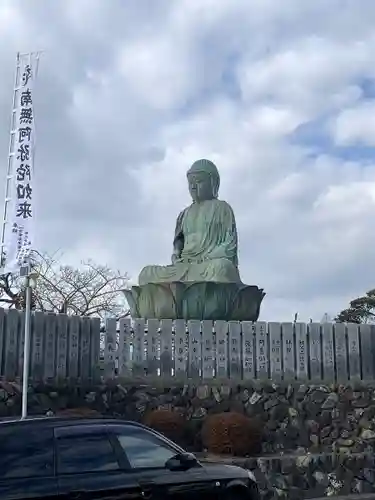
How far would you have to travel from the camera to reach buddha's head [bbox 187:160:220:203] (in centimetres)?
1762

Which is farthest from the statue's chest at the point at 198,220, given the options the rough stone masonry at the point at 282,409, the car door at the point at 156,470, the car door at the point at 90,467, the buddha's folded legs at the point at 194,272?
the car door at the point at 90,467

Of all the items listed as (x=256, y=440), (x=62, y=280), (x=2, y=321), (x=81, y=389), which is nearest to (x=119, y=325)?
(x=81, y=389)

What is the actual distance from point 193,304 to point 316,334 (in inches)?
105

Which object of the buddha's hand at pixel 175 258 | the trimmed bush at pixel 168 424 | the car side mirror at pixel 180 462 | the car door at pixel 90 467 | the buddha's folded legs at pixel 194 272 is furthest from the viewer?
the buddha's hand at pixel 175 258

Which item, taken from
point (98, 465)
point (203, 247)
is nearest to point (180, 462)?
point (98, 465)

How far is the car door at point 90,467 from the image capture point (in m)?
5.53

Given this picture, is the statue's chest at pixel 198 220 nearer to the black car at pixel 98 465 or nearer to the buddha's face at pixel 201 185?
the buddha's face at pixel 201 185

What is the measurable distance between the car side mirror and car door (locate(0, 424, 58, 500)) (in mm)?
1036

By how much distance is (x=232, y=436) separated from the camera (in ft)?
38.5

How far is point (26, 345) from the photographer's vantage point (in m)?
11.5

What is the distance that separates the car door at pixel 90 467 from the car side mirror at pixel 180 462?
40 cm

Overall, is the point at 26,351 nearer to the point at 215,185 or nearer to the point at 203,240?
the point at 203,240

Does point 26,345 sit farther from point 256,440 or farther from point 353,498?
point 353,498

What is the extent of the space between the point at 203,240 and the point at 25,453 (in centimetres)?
1191
